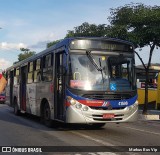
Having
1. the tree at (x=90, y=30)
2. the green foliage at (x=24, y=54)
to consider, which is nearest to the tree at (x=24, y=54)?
the green foliage at (x=24, y=54)

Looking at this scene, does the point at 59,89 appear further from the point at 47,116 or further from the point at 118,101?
the point at 118,101

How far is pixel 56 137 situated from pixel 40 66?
4.89m

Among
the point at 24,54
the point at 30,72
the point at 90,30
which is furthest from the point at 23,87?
the point at 24,54

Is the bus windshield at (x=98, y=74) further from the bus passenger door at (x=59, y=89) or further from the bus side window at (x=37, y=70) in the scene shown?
the bus side window at (x=37, y=70)

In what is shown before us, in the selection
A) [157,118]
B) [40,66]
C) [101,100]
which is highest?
[40,66]

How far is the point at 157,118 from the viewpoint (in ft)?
69.9

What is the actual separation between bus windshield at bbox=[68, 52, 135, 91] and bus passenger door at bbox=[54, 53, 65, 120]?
64 cm

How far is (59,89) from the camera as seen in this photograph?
13445 mm

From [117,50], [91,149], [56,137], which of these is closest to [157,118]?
[117,50]

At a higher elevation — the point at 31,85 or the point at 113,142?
the point at 31,85

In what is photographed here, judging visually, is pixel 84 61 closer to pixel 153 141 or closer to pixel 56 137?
pixel 56 137

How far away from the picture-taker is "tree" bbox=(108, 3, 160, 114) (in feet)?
70.4

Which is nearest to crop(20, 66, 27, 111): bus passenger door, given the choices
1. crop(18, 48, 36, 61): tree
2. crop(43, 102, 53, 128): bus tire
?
crop(43, 102, 53, 128): bus tire

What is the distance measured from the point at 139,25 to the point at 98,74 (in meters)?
10.2
